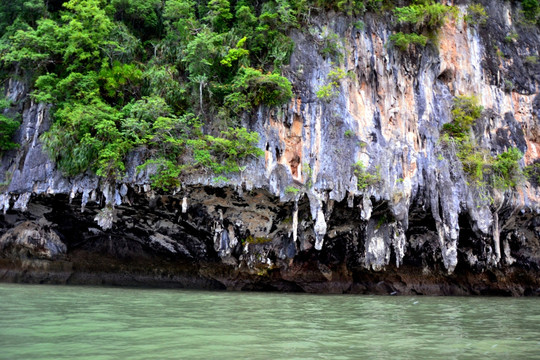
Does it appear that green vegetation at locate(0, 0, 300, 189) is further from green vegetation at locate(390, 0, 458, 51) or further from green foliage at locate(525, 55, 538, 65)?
green foliage at locate(525, 55, 538, 65)

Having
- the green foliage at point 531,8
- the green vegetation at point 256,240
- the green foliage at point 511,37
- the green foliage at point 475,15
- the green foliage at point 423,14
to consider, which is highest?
the green foliage at point 531,8

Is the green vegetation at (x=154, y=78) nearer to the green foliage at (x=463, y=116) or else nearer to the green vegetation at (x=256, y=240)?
the green vegetation at (x=256, y=240)

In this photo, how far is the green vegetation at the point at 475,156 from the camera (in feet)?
56.2

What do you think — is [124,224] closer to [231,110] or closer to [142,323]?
[231,110]

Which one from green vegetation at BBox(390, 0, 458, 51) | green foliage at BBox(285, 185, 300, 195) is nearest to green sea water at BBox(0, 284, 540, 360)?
green foliage at BBox(285, 185, 300, 195)

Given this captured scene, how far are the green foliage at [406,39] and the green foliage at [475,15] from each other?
373cm

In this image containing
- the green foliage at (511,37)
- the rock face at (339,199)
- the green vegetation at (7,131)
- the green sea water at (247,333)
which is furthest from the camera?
the green foliage at (511,37)

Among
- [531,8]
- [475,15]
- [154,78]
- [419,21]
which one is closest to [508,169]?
[419,21]

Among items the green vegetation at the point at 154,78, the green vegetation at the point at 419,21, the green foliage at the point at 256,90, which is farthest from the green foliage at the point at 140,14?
the green vegetation at the point at 419,21

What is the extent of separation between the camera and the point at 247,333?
653 centimetres

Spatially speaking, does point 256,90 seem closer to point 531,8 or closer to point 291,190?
point 291,190

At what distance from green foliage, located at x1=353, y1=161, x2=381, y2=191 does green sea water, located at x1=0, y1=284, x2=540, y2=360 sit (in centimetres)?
638

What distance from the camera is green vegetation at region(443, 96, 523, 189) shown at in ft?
56.2

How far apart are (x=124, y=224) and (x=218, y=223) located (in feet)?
13.2
